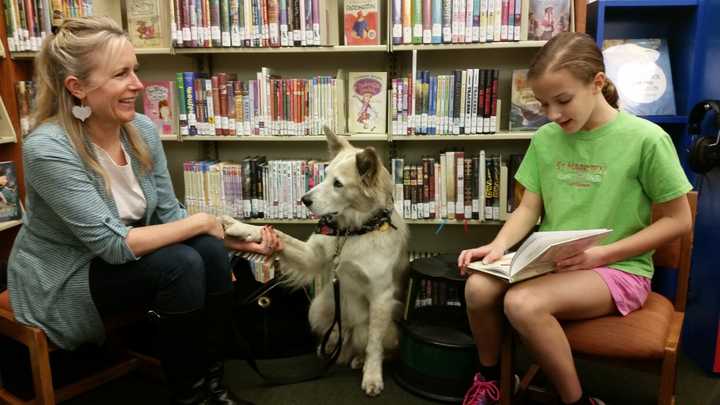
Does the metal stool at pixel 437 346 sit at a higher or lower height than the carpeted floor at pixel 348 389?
higher

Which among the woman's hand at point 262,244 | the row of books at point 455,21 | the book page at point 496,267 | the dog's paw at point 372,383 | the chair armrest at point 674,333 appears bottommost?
the dog's paw at point 372,383

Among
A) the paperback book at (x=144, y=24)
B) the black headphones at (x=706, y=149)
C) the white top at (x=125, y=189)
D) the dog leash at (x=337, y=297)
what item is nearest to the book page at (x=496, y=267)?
the dog leash at (x=337, y=297)

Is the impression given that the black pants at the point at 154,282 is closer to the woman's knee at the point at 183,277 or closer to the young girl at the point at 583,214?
the woman's knee at the point at 183,277

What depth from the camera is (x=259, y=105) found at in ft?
8.09

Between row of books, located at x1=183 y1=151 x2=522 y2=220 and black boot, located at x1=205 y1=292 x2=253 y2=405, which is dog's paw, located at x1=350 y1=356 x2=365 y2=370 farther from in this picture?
row of books, located at x1=183 y1=151 x2=522 y2=220

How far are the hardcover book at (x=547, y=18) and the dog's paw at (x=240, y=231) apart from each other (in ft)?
5.09

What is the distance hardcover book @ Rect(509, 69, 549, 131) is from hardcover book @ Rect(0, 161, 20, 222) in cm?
235

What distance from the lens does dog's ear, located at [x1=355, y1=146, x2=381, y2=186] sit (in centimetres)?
176

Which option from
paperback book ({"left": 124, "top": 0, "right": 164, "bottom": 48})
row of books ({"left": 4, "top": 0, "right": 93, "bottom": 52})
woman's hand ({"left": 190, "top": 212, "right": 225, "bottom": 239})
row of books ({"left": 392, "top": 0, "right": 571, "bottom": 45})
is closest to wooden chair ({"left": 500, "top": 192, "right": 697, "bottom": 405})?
woman's hand ({"left": 190, "top": 212, "right": 225, "bottom": 239})

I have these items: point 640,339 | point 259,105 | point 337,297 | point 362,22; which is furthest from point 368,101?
point 640,339

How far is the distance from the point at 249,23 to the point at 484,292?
65.3 inches

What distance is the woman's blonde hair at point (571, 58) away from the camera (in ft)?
4.43

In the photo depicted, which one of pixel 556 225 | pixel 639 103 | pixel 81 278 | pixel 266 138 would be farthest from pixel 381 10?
pixel 81 278

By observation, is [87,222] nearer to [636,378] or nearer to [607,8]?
[636,378]
